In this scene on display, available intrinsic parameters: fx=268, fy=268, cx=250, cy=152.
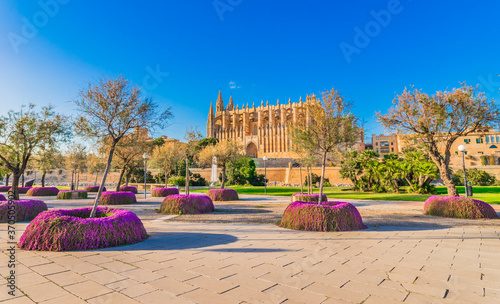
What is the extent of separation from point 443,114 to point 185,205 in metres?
11.8

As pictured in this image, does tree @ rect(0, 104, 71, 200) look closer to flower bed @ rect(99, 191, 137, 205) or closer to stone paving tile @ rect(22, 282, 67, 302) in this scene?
flower bed @ rect(99, 191, 137, 205)

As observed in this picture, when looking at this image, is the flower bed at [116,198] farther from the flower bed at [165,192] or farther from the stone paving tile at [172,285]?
the stone paving tile at [172,285]

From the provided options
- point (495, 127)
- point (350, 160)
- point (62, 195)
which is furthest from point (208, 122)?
point (495, 127)

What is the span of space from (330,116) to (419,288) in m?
5.70

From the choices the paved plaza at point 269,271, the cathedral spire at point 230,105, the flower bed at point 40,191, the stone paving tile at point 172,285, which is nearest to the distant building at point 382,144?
the cathedral spire at point 230,105

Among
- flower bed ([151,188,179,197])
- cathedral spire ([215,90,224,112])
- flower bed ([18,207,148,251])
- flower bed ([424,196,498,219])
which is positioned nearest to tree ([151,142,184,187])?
flower bed ([151,188,179,197])

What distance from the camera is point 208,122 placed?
311 ft

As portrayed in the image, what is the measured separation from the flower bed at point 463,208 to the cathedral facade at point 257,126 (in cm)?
6896

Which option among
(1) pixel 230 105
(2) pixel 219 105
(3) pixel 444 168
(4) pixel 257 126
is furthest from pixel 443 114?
(1) pixel 230 105

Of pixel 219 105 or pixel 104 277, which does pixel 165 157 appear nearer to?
pixel 104 277

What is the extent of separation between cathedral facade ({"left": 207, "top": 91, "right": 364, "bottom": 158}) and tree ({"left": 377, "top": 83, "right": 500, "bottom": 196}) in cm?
6526

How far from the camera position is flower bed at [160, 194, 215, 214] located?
10.1 metres

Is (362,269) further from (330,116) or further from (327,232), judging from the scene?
(330,116)

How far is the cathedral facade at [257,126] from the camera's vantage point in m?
84.0
